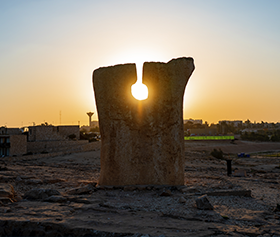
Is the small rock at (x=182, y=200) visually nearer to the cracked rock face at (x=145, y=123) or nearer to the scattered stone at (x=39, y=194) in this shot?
the cracked rock face at (x=145, y=123)

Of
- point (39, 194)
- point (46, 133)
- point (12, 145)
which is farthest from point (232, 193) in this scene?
point (46, 133)

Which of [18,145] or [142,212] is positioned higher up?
[18,145]

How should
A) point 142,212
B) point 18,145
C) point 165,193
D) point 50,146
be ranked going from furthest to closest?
point 50,146 → point 18,145 → point 165,193 → point 142,212

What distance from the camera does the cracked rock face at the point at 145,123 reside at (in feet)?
26.1

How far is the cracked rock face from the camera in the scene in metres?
7.94

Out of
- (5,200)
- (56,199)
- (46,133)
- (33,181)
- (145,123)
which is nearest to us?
(5,200)

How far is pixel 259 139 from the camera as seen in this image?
53.1 meters

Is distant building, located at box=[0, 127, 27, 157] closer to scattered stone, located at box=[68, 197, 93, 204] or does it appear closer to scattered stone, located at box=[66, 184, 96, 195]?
scattered stone, located at box=[66, 184, 96, 195]

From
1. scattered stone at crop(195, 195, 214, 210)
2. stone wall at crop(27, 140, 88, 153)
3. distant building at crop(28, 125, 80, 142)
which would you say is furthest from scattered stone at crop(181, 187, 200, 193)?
distant building at crop(28, 125, 80, 142)

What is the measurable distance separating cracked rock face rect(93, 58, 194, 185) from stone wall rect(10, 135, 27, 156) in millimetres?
17278

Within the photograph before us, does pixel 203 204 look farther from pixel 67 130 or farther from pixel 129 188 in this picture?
pixel 67 130

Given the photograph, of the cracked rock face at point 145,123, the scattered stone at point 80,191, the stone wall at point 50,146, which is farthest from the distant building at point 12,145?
the scattered stone at point 80,191

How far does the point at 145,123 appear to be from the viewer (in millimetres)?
7992

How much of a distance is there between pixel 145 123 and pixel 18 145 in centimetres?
1831
